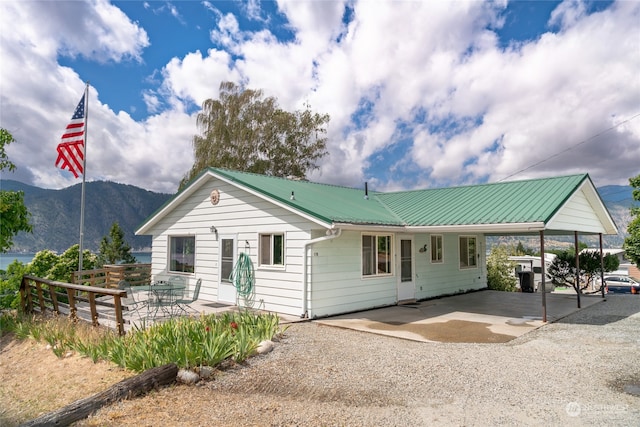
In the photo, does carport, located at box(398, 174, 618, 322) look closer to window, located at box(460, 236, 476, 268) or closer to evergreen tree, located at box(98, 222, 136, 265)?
window, located at box(460, 236, 476, 268)

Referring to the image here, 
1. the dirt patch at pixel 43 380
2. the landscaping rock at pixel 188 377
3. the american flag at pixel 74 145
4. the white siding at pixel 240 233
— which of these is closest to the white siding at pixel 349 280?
the white siding at pixel 240 233

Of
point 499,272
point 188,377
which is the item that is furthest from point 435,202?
point 188,377

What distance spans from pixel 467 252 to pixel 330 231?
8.22 meters

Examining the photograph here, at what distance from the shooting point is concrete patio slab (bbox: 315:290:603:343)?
8.05 m

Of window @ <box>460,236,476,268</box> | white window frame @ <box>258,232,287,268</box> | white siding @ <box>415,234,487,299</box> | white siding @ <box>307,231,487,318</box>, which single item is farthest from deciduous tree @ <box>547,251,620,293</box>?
white window frame @ <box>258,232,287,268</box>

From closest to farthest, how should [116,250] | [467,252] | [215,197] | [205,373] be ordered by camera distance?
[205,373] → [215,197] → [467,252] → [116,250]

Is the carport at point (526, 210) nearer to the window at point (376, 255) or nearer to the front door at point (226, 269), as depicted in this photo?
the window at point (376, 255)

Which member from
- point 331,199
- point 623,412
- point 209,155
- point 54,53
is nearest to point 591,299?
point 331,199

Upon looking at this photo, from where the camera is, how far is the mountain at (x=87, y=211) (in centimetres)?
6334

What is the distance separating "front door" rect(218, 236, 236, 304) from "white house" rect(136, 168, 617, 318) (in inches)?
1.1

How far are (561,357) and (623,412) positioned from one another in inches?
88.7

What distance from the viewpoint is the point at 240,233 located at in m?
11.0

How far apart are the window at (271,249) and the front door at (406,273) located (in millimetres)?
3795

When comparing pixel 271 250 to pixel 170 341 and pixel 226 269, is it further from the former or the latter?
pixel 170 341
